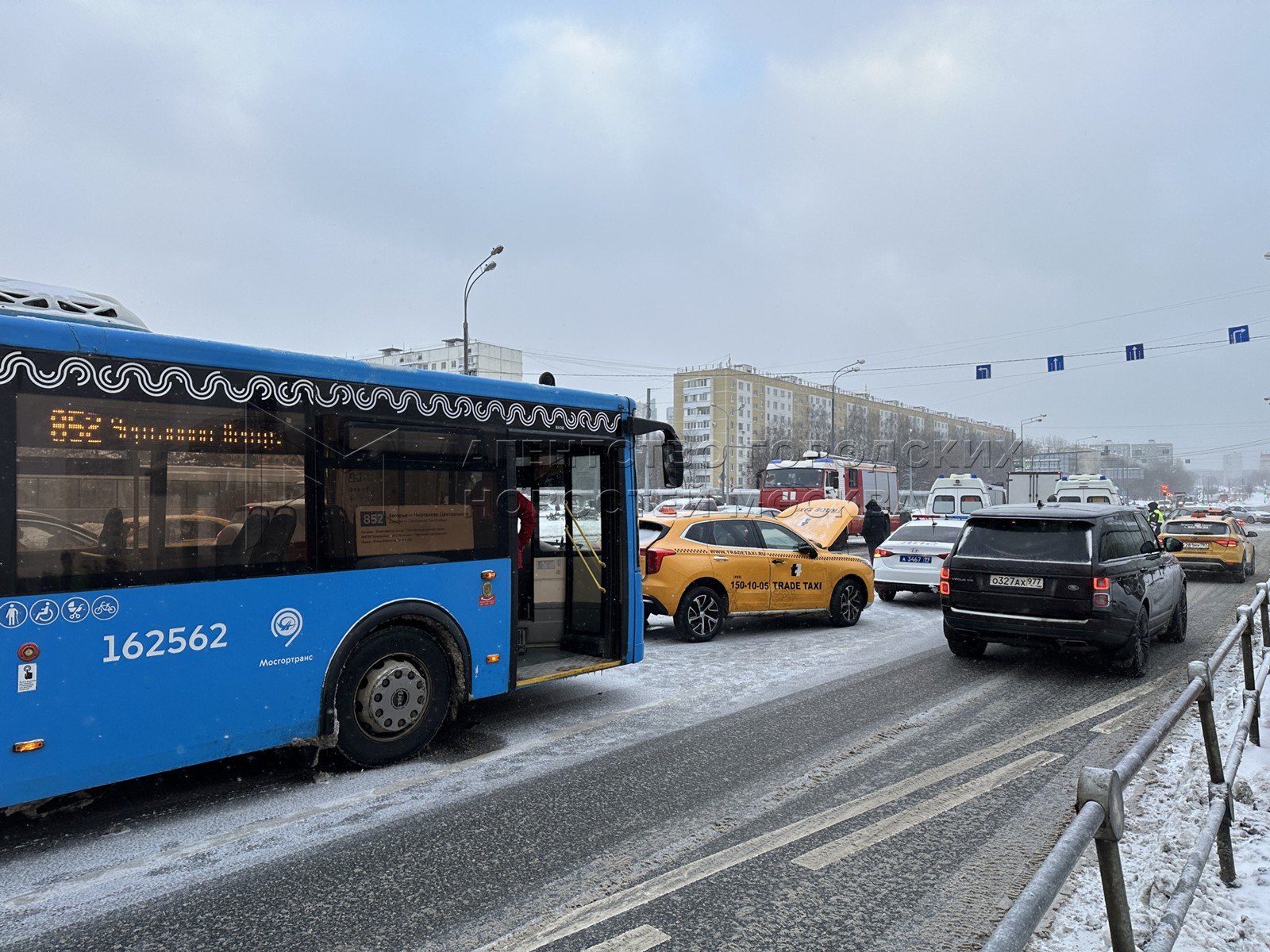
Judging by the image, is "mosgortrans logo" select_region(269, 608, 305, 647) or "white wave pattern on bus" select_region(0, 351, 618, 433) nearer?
"white wave pattern on bus" select_region(0, 351, 618, 433)

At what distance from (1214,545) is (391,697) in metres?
18.8

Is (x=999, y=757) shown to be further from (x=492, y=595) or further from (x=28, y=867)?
(x=28, y=867)

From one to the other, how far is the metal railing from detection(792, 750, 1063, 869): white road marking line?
1.47 m

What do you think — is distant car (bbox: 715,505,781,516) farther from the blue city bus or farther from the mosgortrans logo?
the mosgortrans logo

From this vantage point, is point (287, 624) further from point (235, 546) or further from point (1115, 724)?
point (1115, 724)

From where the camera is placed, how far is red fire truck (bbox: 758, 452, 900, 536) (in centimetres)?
2800

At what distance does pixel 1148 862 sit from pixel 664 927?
2.42 meters

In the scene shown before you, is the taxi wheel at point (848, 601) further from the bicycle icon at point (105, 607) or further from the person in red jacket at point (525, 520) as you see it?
the bicycle icon at point (105, 607)

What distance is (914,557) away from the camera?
1352 cm

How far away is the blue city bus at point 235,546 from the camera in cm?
411

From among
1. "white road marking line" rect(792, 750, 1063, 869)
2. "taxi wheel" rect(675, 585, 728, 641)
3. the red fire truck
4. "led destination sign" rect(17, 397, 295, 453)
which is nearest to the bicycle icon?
"led destination sign" rect(17, 397, 295, 453)

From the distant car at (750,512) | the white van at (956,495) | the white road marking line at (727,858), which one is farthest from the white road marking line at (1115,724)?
the white van at (956,495)

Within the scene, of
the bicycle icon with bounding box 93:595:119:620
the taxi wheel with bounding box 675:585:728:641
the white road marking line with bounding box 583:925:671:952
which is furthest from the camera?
the taxi wheel with bounding box 675:585:728:641

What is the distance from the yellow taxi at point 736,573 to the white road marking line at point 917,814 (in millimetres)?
5073
